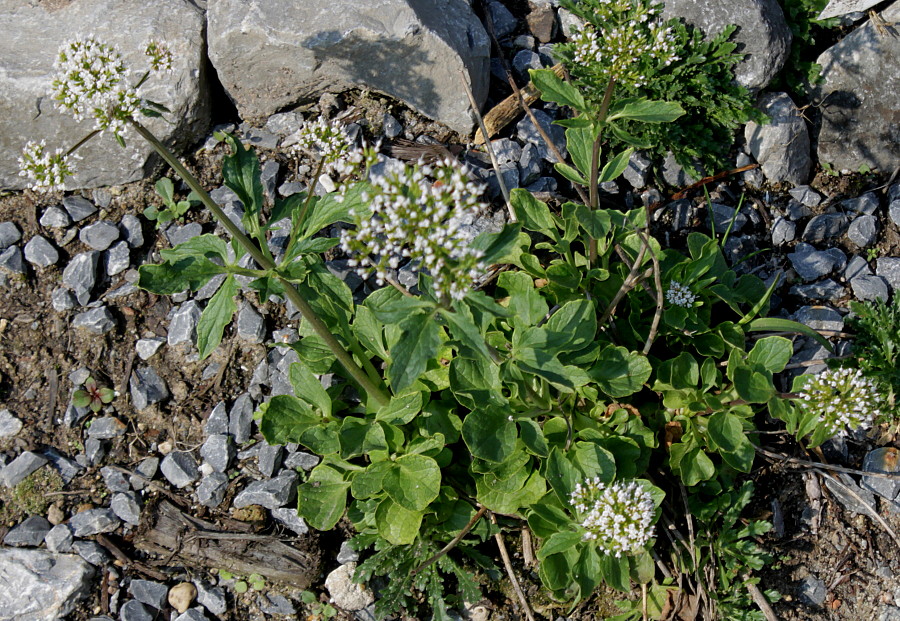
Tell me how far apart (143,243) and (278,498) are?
5.97 ft

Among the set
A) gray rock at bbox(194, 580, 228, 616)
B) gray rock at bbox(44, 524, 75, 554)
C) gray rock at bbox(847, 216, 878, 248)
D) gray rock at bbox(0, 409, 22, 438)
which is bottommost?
gray rock at bbox(847, 216, 878, 248)

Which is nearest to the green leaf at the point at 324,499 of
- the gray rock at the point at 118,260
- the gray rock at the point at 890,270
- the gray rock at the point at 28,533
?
the gray rock at the point at 28,533

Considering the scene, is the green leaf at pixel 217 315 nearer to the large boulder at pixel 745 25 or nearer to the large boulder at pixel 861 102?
the large boulder at pixel 745 25

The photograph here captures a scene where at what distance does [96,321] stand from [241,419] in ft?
3.53

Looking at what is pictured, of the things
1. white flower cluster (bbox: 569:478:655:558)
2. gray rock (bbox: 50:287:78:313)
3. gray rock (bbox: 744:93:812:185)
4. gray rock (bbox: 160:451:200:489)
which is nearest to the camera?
white flower cluster (bbox: 569:478:655:558)

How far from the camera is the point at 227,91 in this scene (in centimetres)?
473

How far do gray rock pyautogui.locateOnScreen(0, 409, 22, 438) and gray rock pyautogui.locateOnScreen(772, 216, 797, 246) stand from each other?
4688 millimetres

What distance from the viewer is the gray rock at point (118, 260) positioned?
4.51 m

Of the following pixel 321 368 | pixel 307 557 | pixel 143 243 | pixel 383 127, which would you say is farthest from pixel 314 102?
pixel 307 557

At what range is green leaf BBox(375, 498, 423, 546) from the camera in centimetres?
363

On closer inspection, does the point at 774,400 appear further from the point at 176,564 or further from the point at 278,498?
the point at 176,564

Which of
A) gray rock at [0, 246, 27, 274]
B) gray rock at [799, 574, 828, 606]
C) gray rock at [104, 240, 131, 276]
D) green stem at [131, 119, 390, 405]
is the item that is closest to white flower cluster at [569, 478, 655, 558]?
green stem at [131, 119, 390, 405]

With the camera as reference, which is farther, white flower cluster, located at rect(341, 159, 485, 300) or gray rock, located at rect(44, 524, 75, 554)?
gray rock, located at rect(44, 524, 75, 554)

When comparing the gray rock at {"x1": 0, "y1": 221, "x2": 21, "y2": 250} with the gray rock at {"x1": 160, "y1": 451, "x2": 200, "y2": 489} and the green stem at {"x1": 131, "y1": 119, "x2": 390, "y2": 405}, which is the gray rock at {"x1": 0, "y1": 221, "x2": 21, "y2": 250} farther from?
the green stem at {"x1": 131, "y1": 119, "x2": 390, "y2": 405}
